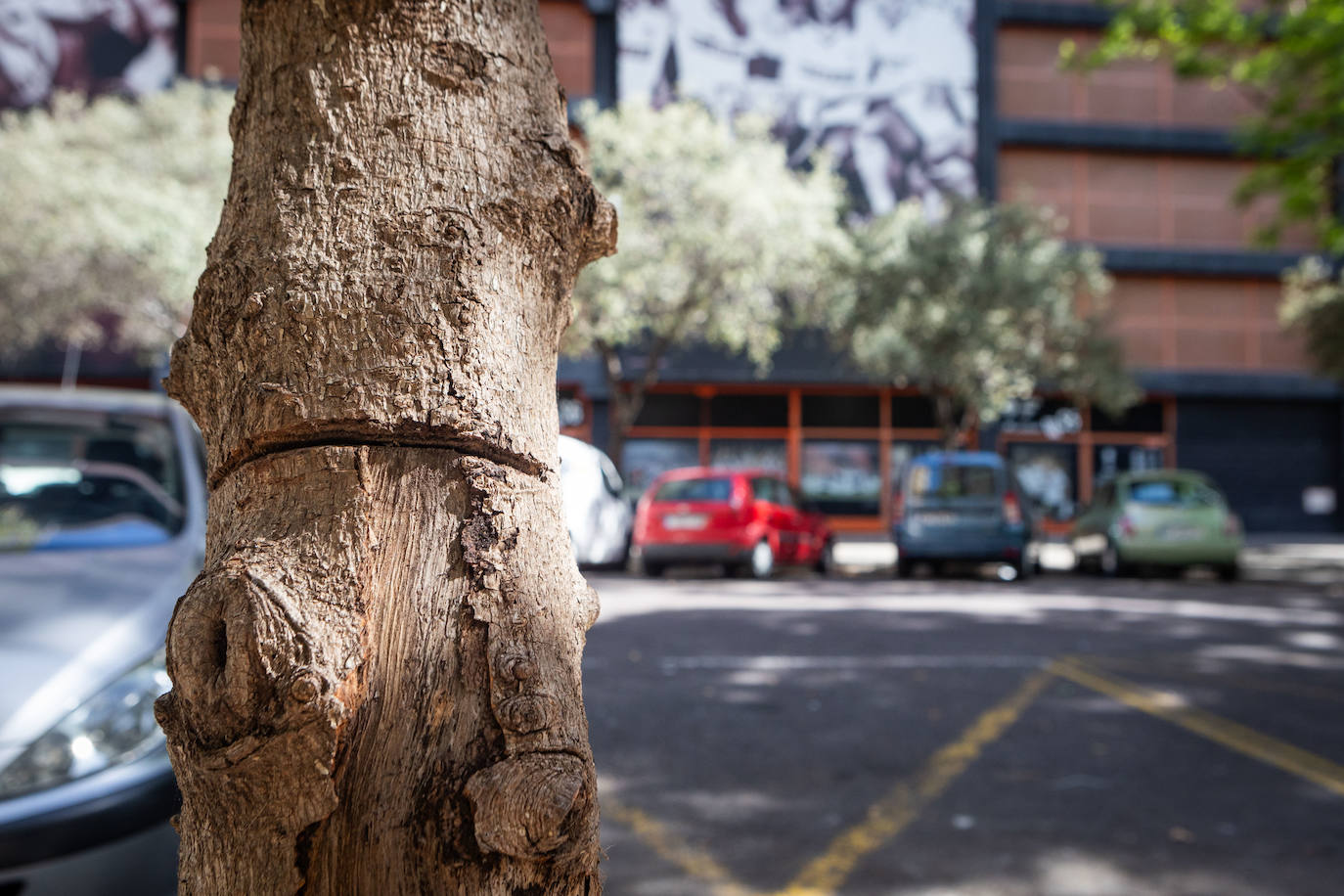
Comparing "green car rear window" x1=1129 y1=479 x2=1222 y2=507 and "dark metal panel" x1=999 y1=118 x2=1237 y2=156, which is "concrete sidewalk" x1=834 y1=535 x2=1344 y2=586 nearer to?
"green car rear window" x1=1129 y1=479 x2=1222 y2=507

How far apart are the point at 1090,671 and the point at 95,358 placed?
25481 mm

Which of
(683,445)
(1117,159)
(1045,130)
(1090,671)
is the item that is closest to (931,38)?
(1045,130)

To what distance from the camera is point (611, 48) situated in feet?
90.8

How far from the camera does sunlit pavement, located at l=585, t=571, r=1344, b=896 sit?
3775mm

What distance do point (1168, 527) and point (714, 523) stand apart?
6153 millimetres

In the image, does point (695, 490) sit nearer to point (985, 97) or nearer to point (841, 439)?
point (841, 439)

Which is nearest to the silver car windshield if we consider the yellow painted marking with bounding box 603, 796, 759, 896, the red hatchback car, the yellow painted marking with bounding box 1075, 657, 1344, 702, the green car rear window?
the yellow painted marking with bounding box 603, 796, 759, 896

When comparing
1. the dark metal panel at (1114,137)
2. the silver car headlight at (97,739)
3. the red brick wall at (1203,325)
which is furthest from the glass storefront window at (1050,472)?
the silver car headlight at (97,739)

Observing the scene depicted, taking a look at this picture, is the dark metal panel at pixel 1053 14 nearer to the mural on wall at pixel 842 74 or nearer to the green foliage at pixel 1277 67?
the mural on wall at pixel 842 74

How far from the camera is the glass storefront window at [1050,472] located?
29062mm


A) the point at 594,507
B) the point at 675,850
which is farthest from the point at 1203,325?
the point at 675,850

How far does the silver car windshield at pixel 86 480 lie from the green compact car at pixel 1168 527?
1330 centimetres

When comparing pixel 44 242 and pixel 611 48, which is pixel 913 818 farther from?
pixel 611 48

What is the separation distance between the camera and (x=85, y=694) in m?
2.74
